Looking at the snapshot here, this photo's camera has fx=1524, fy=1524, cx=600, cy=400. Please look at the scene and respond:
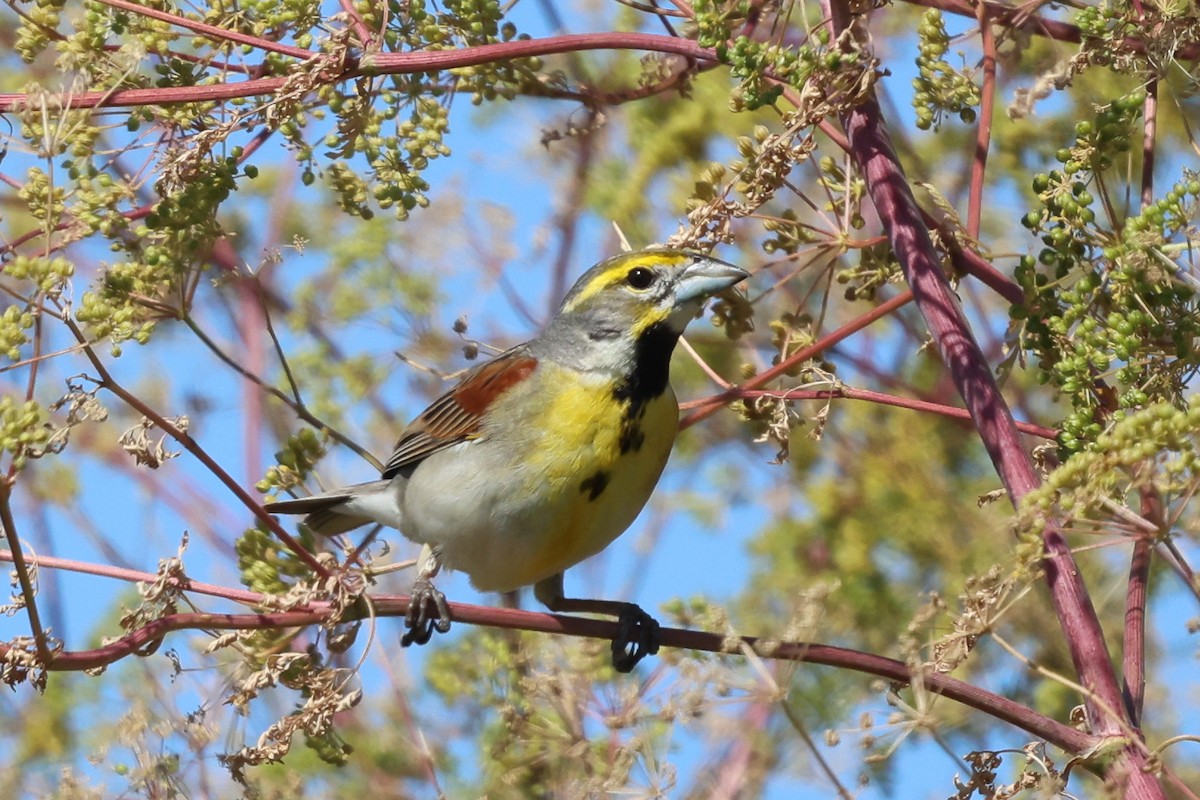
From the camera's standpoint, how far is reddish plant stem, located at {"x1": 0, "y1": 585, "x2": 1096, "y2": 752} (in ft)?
8.45

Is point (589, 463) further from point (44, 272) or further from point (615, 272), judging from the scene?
point (44, 272)

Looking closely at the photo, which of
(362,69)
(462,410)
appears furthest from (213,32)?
(462,410)

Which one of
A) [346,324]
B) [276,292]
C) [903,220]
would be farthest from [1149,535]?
[276,292]

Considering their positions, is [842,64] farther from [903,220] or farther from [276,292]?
[276,292]

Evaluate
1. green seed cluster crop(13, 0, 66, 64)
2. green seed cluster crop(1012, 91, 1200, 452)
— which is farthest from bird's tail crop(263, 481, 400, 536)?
green seed cluster crop(1012, 91, 1200, 452)

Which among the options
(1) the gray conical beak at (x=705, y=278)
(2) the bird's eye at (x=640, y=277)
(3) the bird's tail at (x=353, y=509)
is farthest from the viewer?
(3) the bird's tail at (x=353, y=509)

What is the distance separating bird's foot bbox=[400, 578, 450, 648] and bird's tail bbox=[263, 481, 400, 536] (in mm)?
582

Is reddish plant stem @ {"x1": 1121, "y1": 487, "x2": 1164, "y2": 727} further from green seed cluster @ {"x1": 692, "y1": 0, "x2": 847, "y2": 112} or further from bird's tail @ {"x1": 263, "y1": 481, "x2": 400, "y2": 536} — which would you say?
bird's tail @ {"x1": 263, "y1": 481, "x2": 400, "y2": 536}

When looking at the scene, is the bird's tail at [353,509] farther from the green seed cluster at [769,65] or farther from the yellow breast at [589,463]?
the green seed cluster at [769,65]

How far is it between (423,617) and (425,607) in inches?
2.2

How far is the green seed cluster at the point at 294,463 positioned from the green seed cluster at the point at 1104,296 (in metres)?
1.77

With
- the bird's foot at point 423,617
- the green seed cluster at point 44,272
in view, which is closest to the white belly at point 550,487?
the bird's foot at point 423,617

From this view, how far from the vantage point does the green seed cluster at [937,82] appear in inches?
124

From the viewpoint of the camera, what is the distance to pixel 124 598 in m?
5.66
